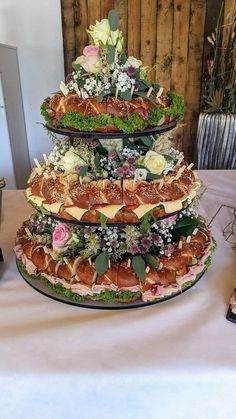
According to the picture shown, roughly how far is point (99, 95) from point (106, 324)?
465mm

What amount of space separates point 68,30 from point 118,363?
250cm

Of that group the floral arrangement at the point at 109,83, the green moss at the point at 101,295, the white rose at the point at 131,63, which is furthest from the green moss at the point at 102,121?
the green moss at the point at 101,295

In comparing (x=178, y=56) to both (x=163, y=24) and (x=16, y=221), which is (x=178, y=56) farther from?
(x=16, y=221)

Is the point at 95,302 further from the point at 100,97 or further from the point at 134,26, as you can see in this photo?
the point at 134,26

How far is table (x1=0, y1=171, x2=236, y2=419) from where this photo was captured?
24.3 inches

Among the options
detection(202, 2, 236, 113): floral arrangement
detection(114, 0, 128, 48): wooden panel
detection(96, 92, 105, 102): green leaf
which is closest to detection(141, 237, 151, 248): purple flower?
detection(96, 92, 105, 102): green leaf

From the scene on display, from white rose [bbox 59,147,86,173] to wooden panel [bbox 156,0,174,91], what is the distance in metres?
A: 1.95

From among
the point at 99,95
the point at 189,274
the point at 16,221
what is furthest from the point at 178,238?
the point at 16,221

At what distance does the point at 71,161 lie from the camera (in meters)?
0.74

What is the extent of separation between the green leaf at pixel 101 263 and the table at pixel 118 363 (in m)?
0.10

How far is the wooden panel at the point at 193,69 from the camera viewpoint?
248cm

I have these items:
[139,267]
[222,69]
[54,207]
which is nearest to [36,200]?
[54,207]

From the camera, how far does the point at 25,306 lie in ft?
2.56

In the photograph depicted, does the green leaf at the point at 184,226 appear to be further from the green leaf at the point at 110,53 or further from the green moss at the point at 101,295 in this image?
the green leaf at the point at 110,53
